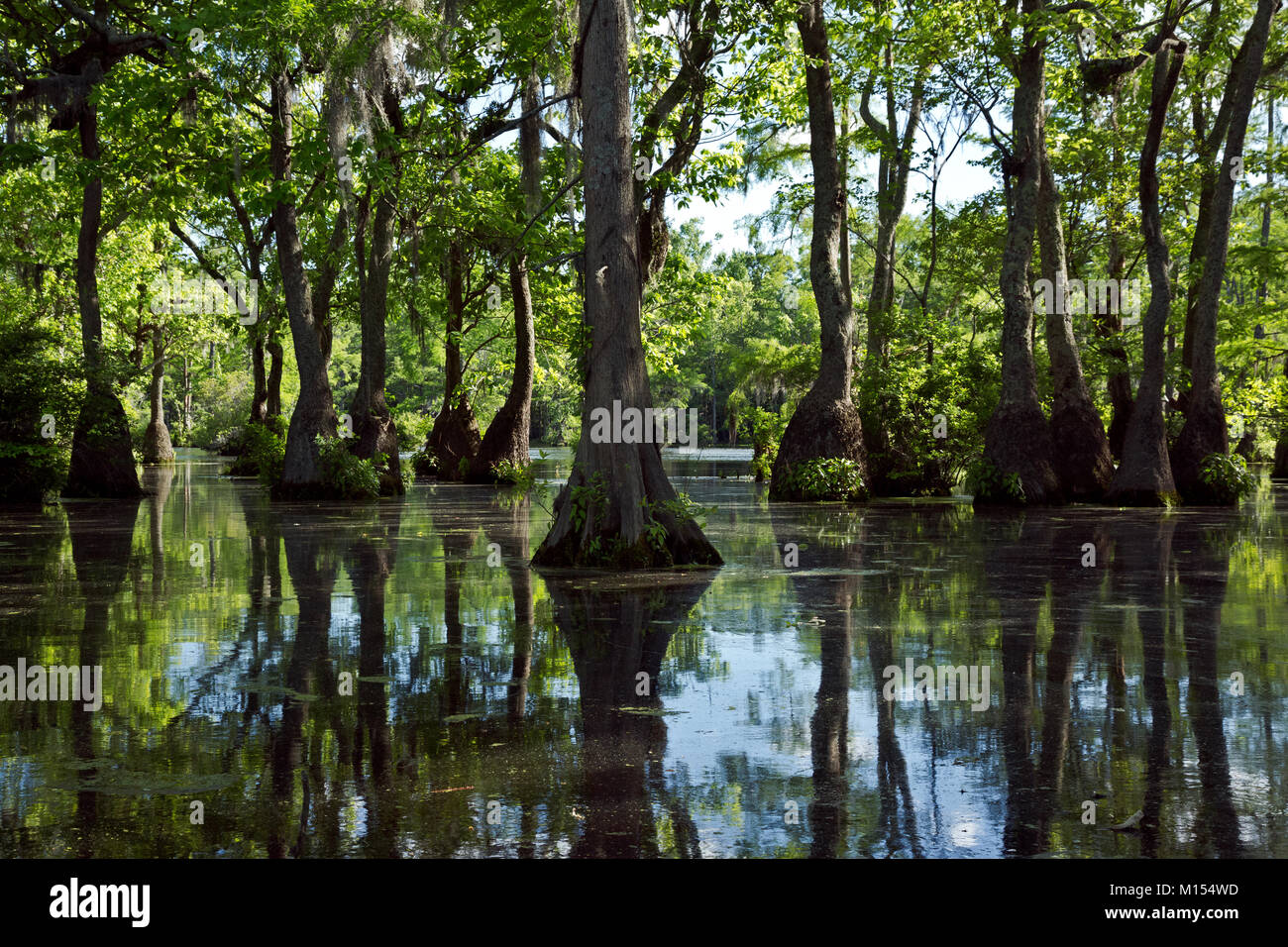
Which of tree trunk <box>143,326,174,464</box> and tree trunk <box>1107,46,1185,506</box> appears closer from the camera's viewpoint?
tree trunk <box>1107,46,1185,506</box>

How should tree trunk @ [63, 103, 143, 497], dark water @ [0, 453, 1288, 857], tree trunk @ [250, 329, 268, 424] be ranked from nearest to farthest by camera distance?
dark water @ [0, 453, 1288, 857]
tree trunk @ [63, 103, 143, 497]
tree trunk @ [250, 329, 268, 424]

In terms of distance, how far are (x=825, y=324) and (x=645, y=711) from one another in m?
20.0

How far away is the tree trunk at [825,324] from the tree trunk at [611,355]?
12188mm

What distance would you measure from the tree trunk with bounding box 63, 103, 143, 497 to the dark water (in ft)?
42.6

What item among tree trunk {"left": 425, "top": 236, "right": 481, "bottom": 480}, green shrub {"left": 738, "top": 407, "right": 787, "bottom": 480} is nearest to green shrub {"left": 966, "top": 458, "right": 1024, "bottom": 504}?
green shrub {"left": 738, "top": 407, "right": 787, "bottom": 480}

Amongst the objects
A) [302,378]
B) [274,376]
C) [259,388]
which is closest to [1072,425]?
[302,378]

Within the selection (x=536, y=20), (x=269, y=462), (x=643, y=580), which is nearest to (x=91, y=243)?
(x=269, y=462)

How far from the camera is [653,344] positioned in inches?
1672

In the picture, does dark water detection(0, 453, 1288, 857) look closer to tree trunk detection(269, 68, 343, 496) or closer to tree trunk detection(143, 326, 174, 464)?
tree trunk detection(269, 68, 343, 496)

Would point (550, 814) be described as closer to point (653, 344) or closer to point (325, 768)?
point (325, 768)

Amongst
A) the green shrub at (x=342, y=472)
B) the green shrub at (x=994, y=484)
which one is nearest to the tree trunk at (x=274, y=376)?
the green shrub at (x=342, y=472)

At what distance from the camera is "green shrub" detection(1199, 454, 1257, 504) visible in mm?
24297

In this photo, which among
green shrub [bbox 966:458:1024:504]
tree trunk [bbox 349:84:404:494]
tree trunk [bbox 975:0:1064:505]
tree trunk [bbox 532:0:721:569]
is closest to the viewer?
tree trunk [bbox 532:0:721:569]
